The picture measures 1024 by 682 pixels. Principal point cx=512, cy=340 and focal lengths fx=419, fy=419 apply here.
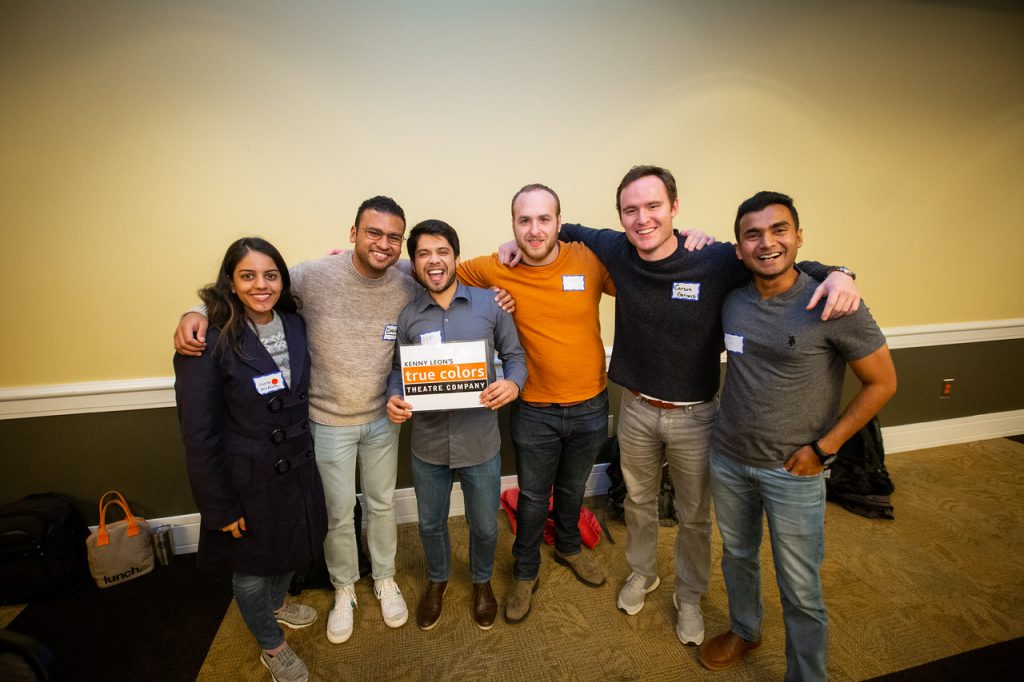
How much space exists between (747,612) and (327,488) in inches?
75.0

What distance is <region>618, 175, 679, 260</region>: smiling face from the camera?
1.63 metres

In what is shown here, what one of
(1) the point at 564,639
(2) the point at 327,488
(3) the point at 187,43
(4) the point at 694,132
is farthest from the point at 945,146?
(3) the point at 187,43

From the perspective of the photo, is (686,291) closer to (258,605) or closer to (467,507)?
(467,507)

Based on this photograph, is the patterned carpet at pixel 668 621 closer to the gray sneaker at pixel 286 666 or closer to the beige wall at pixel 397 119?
the gray sneaker at pixel 286 666

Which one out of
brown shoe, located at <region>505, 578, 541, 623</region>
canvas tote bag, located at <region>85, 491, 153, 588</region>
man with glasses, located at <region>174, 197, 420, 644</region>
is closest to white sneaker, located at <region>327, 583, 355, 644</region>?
man with glasses, located at <region>174, 197, 420, 644</region>

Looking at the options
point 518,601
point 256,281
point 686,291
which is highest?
point 256,281

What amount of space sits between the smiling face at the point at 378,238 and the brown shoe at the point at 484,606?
63.7 inches

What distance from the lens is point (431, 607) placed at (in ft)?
6.72

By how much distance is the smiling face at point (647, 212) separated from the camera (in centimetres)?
163

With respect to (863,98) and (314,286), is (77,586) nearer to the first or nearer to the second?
(314,286)

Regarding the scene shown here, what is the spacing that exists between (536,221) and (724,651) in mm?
2006

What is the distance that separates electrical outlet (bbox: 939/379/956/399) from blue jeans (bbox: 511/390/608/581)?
11.7 ft

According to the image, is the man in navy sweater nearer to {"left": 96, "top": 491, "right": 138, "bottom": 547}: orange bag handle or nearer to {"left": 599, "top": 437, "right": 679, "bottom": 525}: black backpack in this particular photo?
{"left": 599, "top": 437, "right": 679, "bottom": 525}: black backpack

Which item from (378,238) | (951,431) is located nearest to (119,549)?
(378,238)
